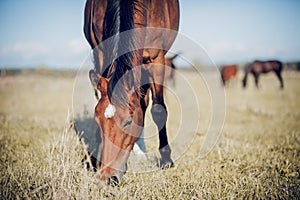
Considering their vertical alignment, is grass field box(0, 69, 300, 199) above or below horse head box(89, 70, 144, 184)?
below

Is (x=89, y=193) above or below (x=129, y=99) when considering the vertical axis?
below

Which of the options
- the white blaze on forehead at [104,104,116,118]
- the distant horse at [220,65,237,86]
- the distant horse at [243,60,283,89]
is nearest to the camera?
the white blaze on forehead at [104,104,116,118]

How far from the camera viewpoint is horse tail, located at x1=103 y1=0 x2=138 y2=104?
249 cm

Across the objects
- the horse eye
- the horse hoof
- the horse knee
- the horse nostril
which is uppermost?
the horse eye

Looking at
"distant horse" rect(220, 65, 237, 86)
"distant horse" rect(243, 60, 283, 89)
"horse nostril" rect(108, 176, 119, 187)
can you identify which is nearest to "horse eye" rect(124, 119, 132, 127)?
"horse nostril" rect(108, 176, 119, 187)

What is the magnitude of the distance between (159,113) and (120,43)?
1296mm

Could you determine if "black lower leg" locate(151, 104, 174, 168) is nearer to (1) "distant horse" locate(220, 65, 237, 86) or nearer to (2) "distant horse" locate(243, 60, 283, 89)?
(2) "distant horse" locate(243, 60, 283, 89)

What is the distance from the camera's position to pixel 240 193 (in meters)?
2.66

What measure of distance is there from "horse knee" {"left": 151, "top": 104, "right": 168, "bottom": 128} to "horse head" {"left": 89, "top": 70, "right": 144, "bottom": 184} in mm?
1084

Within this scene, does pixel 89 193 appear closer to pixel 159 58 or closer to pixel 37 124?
pixel 159 58

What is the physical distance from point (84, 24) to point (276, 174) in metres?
3.64

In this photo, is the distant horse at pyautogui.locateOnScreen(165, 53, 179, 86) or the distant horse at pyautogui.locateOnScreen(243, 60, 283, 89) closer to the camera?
the distant horse at pyautogui.locateOnScreen(165, 53, 179, 86)

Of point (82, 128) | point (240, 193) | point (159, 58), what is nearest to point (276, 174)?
point (240, 193)

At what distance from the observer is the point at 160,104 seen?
12.0 ft
